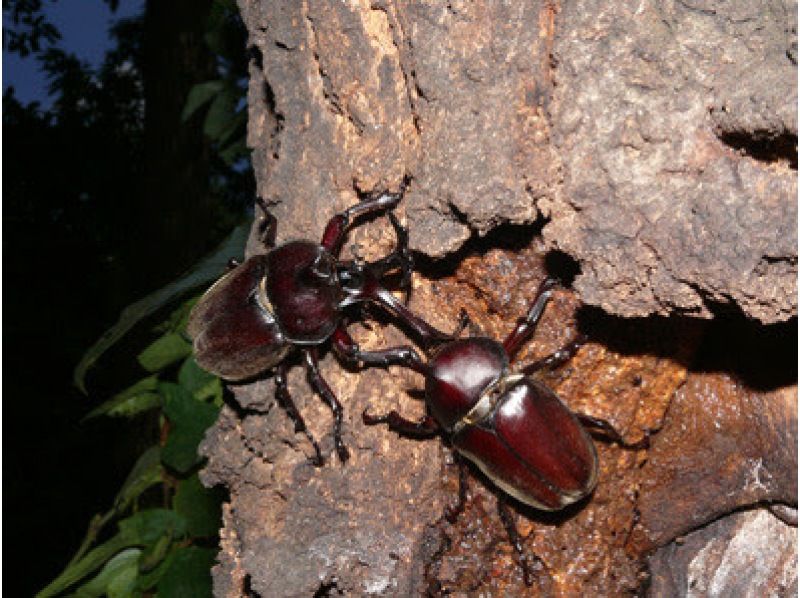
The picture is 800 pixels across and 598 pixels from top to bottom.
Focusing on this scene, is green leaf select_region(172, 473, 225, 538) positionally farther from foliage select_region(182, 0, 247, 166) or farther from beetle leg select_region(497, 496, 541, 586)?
foliage select_region(182, 0, 247, 166)

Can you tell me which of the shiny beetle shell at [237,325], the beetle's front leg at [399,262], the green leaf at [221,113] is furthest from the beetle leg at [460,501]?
Result: the green leaf at [221,113]

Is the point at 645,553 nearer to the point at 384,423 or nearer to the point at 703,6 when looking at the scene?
the point at 384,423

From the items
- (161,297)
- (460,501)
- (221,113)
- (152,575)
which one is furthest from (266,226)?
(221,113)

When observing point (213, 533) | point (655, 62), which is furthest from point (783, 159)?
point (213, 533)

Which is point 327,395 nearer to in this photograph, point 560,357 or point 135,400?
point 560,357

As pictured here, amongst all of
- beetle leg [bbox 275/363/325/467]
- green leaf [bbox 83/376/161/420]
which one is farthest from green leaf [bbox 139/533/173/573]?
beetle leg [bbox 275/363/325/467]
